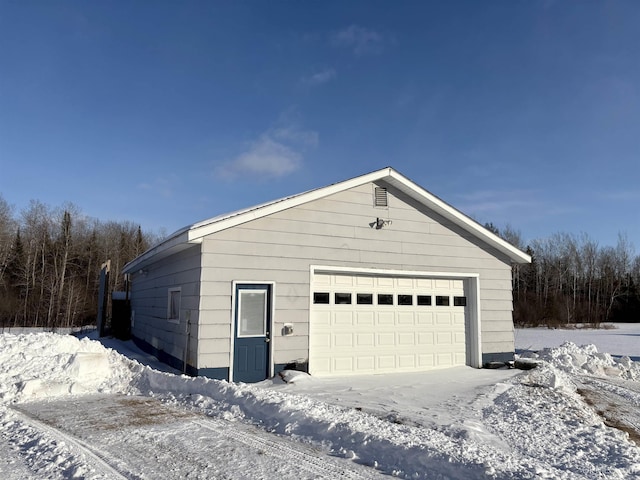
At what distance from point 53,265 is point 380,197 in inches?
1388

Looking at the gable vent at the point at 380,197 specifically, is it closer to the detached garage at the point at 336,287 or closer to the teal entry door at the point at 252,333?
the detached garage at the point at 336,287

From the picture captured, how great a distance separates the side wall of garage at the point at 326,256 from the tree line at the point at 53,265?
25.5 metres

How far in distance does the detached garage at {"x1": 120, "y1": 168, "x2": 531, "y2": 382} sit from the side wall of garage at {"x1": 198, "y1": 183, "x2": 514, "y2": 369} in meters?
0.02

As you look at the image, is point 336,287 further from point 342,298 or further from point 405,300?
point 405,300

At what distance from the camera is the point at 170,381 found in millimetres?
8391

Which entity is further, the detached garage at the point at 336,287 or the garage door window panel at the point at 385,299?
the garage door window panel at the point at 385,299

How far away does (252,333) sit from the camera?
9.51 meters

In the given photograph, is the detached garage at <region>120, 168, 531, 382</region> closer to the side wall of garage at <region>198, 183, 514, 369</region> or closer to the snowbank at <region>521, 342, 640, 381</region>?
the side wall of garage at <region>198, 183, 514, 369</region>

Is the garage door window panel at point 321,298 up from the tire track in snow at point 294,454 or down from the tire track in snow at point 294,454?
up

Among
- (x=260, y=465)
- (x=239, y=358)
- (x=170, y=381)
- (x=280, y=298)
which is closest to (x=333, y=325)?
(x=280, y=298)

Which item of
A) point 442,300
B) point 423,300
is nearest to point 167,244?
point 423,300

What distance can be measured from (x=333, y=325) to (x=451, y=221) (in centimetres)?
443

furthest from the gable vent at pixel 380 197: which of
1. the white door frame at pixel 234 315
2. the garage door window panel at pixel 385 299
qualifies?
the white door frame at pixel 234 315

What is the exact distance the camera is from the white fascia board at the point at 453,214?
1135 centimetres
